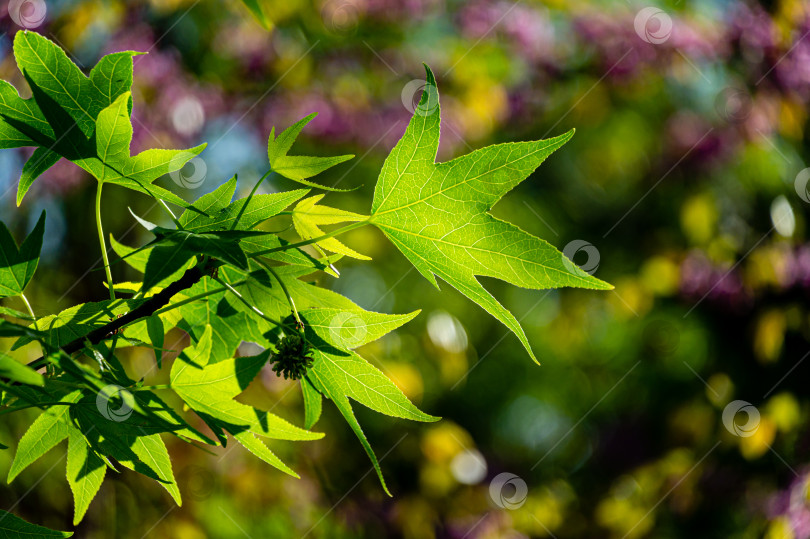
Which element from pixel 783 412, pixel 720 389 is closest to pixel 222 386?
pixel 783 412

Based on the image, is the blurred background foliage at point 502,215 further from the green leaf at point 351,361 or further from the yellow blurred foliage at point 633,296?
the green leaf at point 351,361

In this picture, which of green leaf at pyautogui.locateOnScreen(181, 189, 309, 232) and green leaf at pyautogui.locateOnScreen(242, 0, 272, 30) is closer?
green leaf at pyautogui.locateOnScreen(242, 0, 272, 30)

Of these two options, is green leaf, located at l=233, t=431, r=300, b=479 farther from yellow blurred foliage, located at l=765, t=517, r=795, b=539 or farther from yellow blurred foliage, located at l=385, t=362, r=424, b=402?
yellow blurred foliage, located at l=765, t=517, r=795, b=539

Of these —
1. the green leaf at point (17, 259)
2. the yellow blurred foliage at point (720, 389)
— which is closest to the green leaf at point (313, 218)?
the green leaf at point (17, 259)

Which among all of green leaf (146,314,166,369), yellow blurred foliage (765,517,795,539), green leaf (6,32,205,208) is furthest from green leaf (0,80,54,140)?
yellow blurred foliage (765,517,795,539)

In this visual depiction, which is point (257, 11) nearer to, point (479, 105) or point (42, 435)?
point (42, 435)

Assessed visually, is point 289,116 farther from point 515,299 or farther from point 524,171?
point 524,171

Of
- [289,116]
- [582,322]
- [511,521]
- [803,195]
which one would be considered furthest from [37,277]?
[803,195]
